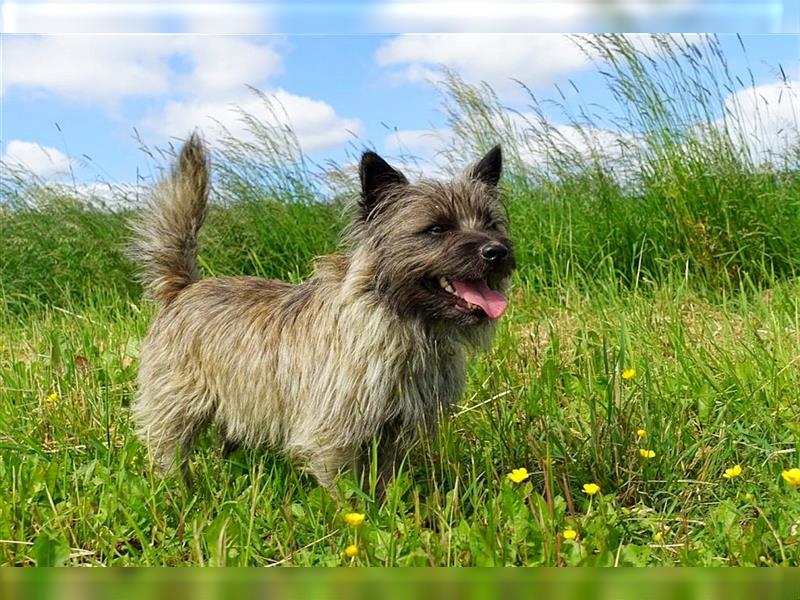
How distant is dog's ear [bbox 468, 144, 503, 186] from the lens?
281 cm

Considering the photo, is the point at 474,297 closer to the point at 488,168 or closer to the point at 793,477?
the point at 488,168

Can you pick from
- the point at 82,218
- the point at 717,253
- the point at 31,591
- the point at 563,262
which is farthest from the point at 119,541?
the point at 717,253

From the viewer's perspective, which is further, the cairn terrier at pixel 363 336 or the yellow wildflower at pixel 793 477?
the cairn terrier at pixel 363 336

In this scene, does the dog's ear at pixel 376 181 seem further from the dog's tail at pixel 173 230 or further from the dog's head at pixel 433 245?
the dog's tail at pixel 173 230

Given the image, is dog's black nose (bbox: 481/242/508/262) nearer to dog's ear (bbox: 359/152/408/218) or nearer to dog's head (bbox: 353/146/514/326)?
dog's head (bbox: 353/146/514/326)

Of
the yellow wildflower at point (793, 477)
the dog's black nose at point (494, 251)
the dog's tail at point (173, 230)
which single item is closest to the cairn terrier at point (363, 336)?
the dog's black nose at point (494, 251)

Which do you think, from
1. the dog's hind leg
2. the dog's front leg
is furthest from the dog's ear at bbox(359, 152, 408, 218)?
the dog's hind leg

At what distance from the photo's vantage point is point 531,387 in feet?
9.59

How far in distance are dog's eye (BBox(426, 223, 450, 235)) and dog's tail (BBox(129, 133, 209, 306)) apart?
119 cm

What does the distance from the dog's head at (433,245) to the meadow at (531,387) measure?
386 millimetres

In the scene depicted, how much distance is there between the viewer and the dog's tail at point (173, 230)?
3.27 meters

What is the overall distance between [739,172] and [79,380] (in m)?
3.94

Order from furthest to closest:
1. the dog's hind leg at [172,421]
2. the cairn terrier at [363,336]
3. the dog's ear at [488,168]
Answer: the dog's hind leg at [172,421] → the dog's ear at [488,168] → the cairn terrier at [363,336]

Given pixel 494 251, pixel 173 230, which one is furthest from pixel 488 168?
pixel 173 230
